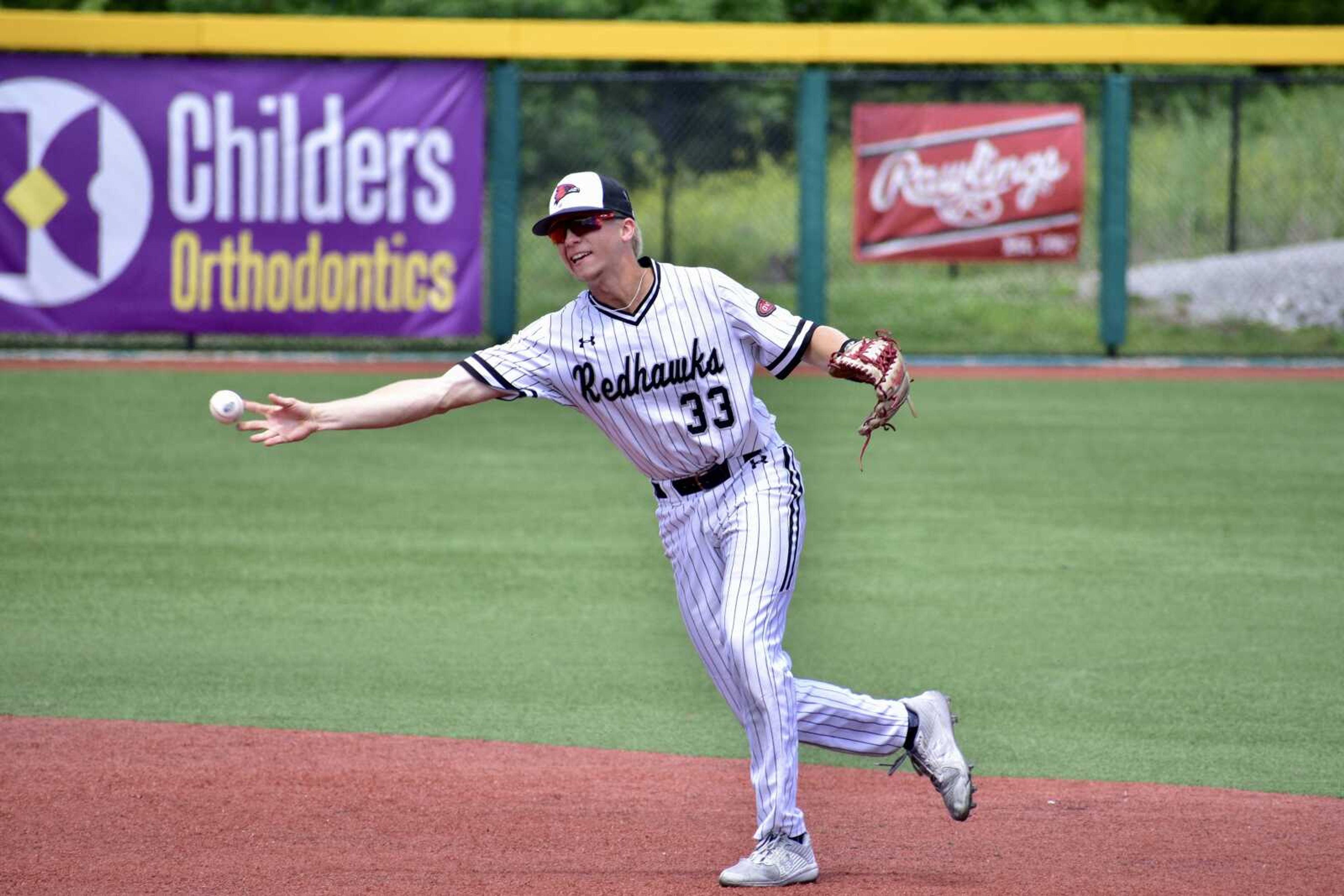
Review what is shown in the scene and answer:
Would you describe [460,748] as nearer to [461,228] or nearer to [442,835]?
[442,835]

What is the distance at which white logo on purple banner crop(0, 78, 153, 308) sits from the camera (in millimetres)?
16469

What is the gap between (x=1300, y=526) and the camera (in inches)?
378

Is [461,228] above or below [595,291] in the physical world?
above

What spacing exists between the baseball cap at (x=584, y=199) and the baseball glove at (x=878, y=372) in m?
0.64

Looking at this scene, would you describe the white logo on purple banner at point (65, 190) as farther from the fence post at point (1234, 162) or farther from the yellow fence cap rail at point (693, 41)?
the fence post at point (1234, 162)

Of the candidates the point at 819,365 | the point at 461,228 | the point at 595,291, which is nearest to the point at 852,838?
the point at 819,365

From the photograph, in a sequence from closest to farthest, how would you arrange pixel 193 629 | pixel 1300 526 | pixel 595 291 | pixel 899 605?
pixel 595 291 → pixel 193 629 → pixel 899 605 → pixel 1300 526

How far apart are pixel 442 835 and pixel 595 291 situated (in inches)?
61.1

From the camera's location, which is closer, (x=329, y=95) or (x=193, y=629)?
(x=193, y=629)

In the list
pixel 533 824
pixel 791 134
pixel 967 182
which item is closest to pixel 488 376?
pixel 533 824

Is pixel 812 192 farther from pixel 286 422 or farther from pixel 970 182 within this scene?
pixel 286 422

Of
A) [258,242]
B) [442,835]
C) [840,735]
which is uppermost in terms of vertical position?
[258,242]

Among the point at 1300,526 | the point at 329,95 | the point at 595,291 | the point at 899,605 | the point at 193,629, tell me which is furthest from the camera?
the point at 329,95

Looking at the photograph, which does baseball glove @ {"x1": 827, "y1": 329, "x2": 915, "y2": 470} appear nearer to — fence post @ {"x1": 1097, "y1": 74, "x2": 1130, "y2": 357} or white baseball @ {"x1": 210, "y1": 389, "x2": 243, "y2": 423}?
white baseball @ {"x1": 210, "y1": 389, "x2": 243, "y2": 423}
